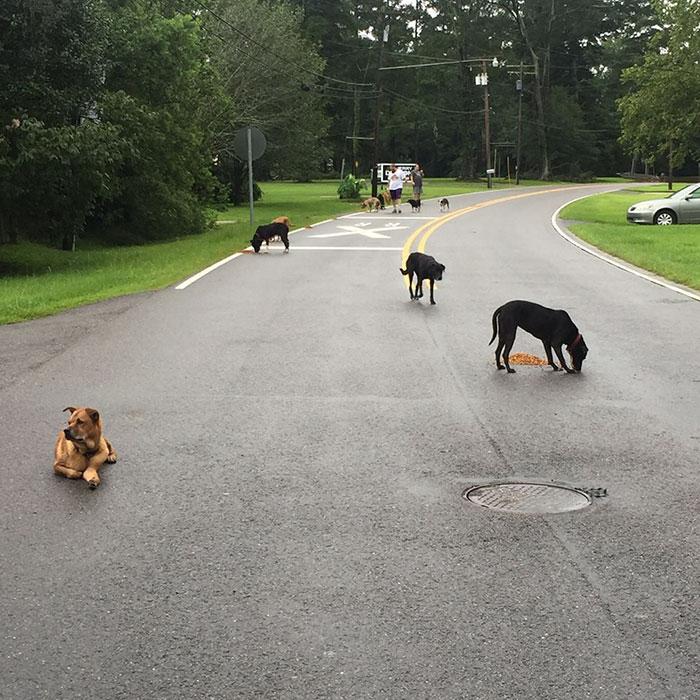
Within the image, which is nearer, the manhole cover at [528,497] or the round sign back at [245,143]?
the manhole cover at [528,497]

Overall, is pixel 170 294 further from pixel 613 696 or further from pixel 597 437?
pixel 613 696

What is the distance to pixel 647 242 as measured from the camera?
77.8ft

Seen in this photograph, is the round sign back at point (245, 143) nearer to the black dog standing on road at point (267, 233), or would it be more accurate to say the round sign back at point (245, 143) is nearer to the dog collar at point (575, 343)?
the black dog standing on road at point (267, 233)

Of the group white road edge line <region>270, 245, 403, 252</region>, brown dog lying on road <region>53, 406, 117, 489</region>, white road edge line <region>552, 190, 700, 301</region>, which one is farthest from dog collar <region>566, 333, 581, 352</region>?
white road edge line <region>270, 245, 403, 252</region>

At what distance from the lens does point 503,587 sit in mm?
4203

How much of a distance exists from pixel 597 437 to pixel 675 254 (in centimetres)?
1502

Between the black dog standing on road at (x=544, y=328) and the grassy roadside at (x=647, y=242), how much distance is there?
7.21 meters

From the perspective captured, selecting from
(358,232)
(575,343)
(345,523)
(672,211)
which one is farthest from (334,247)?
(345,523)

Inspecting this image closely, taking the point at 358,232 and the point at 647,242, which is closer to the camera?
the point at 647,242

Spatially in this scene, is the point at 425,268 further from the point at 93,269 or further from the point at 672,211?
the point at 672,211

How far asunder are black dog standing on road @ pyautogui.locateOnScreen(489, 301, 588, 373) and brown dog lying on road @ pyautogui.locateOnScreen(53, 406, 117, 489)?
4360 millimetres

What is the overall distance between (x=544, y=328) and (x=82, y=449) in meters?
4.85

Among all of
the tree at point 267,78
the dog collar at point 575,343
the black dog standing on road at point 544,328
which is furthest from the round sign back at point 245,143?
the dog collar at point 575,343

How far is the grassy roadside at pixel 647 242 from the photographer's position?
17.7 m
